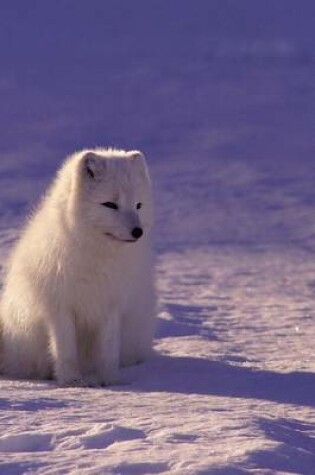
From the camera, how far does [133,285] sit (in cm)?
A: 565

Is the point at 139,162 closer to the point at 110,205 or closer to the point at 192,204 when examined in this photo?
the point at 110,205

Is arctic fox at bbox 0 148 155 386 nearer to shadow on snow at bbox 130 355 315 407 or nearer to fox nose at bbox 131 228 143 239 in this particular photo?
fox nose at bbox 131 228 143 239

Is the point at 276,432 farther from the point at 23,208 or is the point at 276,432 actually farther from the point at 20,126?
the point at 20,126

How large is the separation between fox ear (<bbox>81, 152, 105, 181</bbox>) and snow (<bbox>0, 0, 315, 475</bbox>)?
3.10 feet

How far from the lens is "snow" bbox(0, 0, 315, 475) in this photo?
3766 mm

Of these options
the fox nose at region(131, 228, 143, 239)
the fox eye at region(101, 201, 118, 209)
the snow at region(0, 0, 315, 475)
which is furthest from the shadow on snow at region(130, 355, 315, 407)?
the fox eye at region(101, 201, 118, 209)

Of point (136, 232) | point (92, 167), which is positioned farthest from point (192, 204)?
point (136, 232)

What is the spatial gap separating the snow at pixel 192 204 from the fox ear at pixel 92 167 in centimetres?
95

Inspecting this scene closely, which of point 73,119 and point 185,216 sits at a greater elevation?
point 73,119

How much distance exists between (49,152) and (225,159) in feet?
7.77

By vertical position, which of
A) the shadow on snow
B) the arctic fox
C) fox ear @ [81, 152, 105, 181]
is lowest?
the shadow on snow

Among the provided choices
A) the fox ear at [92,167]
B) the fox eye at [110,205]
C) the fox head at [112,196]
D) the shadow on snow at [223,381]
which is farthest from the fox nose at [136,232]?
the shadow on snow at [223,381]

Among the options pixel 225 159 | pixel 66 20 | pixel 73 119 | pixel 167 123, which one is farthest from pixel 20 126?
pixel 66 20

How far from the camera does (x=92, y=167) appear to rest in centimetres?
530
